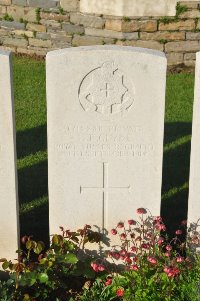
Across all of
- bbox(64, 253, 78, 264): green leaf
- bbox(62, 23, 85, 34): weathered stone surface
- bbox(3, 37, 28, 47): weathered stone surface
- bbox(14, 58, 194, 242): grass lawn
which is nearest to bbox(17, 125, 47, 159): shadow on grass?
bbox(14, 58, 194, 242): grass lawn

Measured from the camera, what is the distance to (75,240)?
4.69 m

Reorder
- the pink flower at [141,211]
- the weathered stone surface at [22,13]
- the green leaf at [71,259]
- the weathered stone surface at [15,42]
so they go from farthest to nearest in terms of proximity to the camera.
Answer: the weathered stone surface at [15,42], the weathered stone surface at [22,13], the pink flower at [141,211], the green leaf at [71,259]

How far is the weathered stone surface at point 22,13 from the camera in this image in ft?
30.9

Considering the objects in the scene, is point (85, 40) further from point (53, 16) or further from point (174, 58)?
point (174, 58)

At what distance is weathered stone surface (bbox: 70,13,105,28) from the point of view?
884 centimetres

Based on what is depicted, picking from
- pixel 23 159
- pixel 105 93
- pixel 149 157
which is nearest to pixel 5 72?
pixel 105 93

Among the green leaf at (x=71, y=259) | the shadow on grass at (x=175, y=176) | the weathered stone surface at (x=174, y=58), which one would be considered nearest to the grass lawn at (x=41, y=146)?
the shadow on grass at (x=175, y=176)

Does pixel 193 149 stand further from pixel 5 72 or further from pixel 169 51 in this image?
pixel 169 51

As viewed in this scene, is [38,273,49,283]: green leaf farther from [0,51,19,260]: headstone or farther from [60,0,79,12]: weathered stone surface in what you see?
[60,0,79,12]: weathered stone surface

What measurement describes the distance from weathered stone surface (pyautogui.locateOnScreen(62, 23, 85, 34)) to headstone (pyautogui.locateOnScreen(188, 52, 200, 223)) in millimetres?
4894

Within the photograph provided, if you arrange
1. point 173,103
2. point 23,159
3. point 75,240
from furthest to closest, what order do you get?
1. point 173,103
2. point 23,159
3. point 75,240

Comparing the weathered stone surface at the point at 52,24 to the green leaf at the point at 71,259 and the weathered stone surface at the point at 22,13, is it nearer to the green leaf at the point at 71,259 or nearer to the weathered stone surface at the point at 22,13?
the weathered stone surface at the point at 22,13

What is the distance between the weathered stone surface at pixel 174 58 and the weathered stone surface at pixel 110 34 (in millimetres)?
568

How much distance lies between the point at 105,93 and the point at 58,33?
5057 mm
